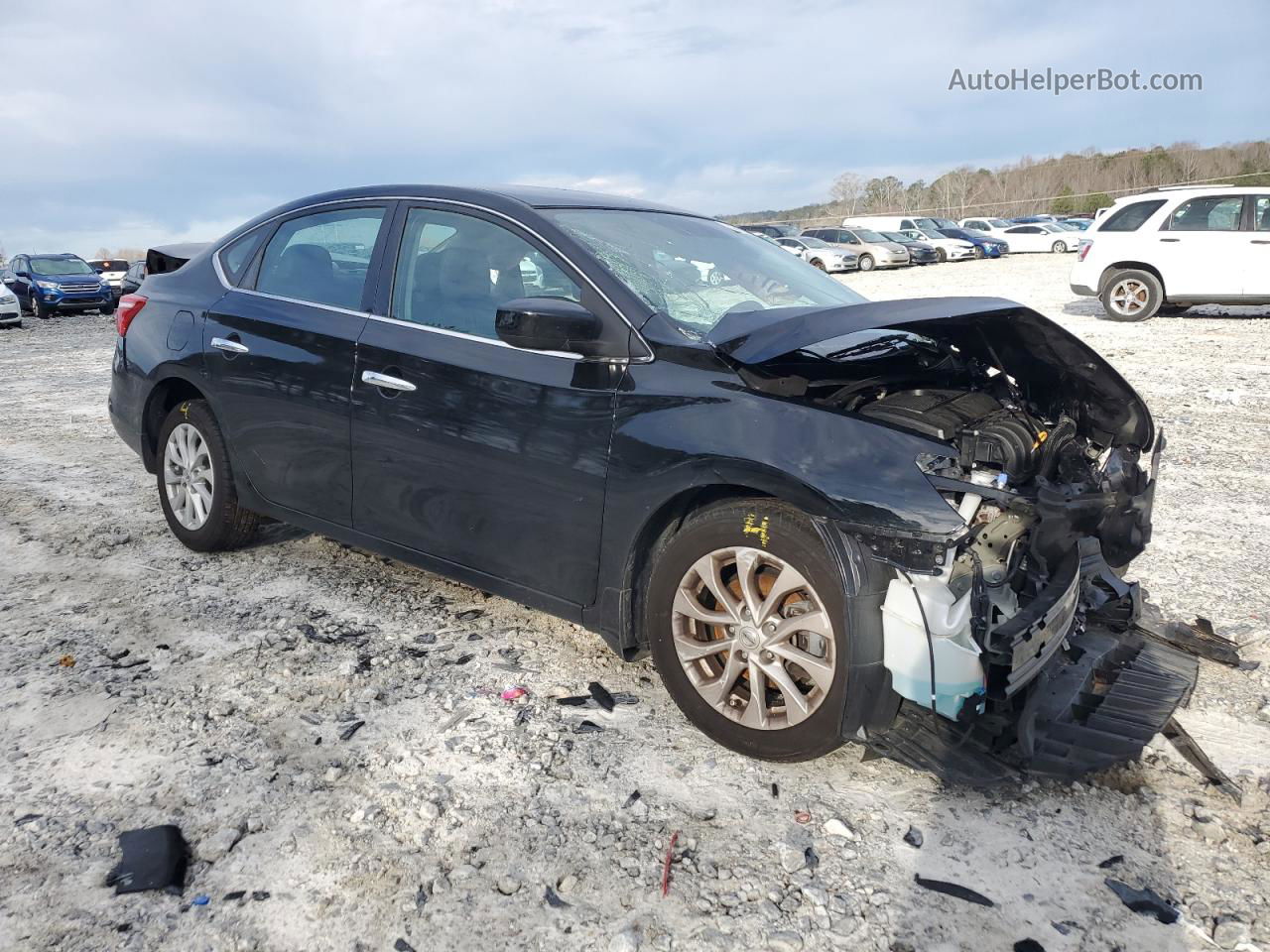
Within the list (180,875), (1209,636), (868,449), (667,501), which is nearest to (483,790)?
(180,875)

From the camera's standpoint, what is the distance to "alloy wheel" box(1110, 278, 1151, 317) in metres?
13.9

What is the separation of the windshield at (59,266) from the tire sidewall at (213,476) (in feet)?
82.5

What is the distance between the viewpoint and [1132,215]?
13.7 m

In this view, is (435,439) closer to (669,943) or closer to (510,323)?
(510,323)

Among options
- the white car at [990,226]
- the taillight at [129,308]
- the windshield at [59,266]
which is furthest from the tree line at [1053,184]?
the taillight at [129,308]

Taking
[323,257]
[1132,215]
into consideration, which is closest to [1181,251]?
[1132,215]

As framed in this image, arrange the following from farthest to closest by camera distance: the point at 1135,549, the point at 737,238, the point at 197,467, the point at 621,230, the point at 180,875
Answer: the point at 197,467, the point at 737,238, the point at 621,230, the point at 1135,549, the point at 180,875

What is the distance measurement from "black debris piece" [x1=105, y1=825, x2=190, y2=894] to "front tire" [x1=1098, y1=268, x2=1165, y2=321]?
47.6 ft

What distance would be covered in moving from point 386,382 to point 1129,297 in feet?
43.6

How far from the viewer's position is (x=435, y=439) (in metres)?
3.63

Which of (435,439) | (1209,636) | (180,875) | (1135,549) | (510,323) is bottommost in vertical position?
(180,875)

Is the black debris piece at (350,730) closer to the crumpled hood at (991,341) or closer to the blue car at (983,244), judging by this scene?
the crumpled hood at (991,341)

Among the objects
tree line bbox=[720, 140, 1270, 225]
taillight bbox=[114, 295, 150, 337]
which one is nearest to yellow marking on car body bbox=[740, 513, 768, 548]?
taillight bbox=[114, 295, 150, 337]

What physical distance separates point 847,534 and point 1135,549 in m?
1.42
